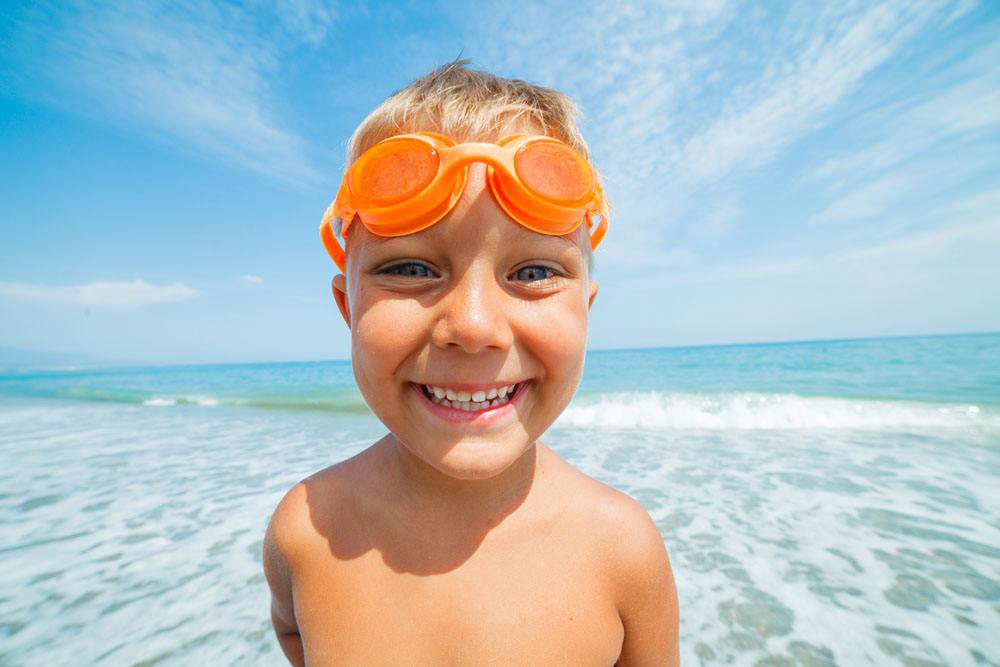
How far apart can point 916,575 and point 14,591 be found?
599cm

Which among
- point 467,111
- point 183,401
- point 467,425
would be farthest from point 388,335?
point 183,401

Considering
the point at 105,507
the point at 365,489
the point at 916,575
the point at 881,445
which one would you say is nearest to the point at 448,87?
the point at 365,489

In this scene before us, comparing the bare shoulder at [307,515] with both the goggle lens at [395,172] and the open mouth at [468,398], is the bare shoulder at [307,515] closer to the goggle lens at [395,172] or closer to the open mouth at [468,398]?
the open mouth at [468,398]

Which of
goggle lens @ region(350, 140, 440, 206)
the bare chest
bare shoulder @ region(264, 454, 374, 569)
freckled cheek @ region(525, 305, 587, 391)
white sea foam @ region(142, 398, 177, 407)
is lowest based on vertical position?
white sea foam @ region(142, 398, 177, 407)

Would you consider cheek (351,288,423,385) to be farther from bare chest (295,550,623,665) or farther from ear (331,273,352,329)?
bare chest (295,550,623,665)

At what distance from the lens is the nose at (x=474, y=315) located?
115 centimetres

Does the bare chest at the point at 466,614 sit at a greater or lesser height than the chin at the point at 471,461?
lesser

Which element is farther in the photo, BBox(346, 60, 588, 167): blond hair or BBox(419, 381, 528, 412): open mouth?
BBox(346, 60, 588, 167): blond hair

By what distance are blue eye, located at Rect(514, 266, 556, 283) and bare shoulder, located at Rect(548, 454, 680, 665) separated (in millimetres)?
770

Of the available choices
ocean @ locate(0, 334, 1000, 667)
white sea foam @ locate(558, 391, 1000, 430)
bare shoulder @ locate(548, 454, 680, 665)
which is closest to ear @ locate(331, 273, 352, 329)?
bare shoulder @ locate(548, 454, 680, 665)

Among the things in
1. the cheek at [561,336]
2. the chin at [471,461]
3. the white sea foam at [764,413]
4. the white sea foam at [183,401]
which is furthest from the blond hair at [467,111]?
the white sea foam at [183,401]

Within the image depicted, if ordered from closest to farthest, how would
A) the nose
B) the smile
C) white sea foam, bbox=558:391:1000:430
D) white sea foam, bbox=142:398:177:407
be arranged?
the nose
the smile
white sea foam, bbox=558:391:1000:430
white sea foam, bbox=142:398:177:407

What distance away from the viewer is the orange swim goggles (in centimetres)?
123

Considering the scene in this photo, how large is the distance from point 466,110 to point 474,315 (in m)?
0.72
